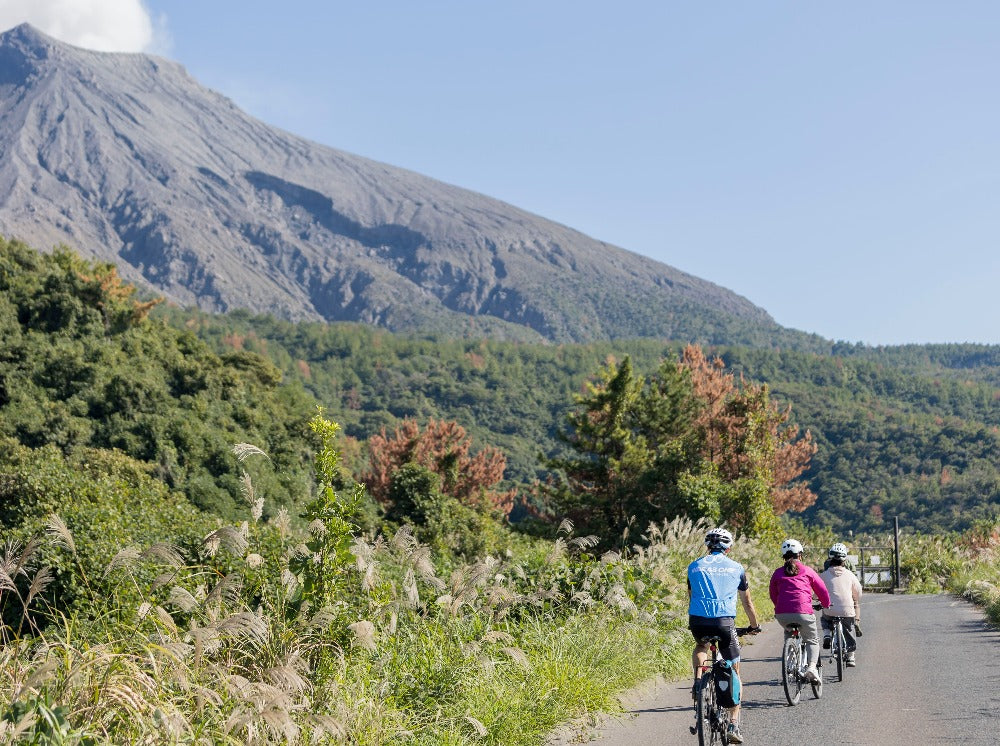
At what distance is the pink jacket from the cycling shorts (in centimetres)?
234

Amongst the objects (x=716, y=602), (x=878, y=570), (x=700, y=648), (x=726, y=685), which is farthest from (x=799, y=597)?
(x=878, y=570)

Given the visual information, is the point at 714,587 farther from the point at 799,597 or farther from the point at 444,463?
the point at 444,463

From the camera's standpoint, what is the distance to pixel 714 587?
7.68m

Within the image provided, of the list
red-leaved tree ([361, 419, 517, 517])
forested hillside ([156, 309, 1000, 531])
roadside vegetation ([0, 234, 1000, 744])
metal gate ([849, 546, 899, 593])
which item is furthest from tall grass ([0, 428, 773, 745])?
forested hillside ([156, 309, 1000, 531])

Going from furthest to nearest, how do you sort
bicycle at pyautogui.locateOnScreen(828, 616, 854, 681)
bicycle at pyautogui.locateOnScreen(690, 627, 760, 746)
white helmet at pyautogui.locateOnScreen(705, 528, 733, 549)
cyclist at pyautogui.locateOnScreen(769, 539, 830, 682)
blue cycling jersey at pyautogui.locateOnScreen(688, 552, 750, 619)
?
bicycle at pyautogui.locateOnScreen(828, 616, 854, 681)
cyclist at pyautogui.locateOnScreen(769, 539, 830, 682)
white helmet at pyautogui.locateOnScreen(705, 528, 733, 549)
blue cycling jersey at pyautogui.locateOnScreen(688, 552, 750, 619)
bicycle at pyautogui.locateOnScreen(690, 627, 760, 746)

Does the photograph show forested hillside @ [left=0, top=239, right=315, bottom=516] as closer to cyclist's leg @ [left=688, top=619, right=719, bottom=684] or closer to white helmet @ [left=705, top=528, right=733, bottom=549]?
white helmet @ [left=705, top=528, right=733, bottom=549]

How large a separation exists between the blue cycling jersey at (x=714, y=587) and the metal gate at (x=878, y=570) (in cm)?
3206

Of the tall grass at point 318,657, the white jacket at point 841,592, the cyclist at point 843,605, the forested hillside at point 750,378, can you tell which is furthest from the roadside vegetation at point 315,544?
the forested hillside at point 750,378

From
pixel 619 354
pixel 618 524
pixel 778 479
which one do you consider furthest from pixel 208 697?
pixel 619 354

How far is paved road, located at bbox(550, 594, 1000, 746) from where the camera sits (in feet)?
25.1

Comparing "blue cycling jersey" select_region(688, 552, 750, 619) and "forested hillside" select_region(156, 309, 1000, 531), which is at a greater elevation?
"forested hillside" select_region(156, 309, 1000, 531)

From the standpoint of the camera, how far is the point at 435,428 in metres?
57.1

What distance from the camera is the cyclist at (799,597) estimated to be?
31.4 feet

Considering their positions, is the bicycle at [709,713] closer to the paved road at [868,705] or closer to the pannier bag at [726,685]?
the pannier bag at [726,685]
